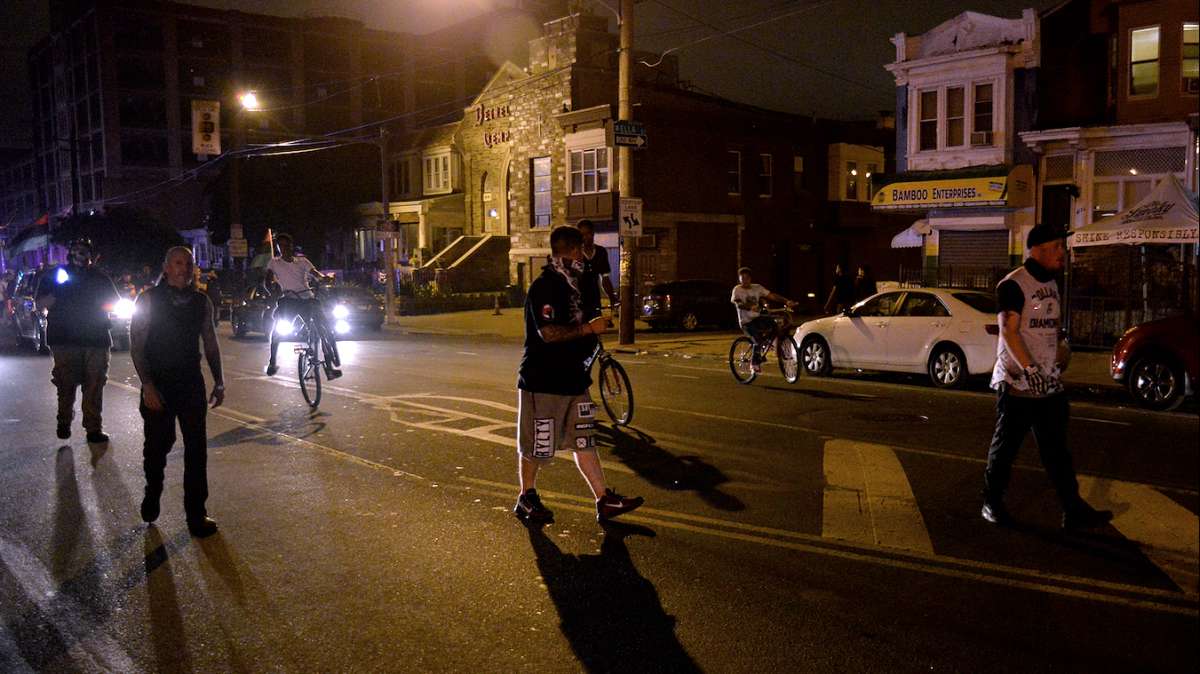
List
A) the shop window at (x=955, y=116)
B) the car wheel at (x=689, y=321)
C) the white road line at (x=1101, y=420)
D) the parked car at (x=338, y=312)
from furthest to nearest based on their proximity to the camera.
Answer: the car wheel at (x=689, y=321), the shop window at (x=955, y=116), the parked car at (x=338, y=312), the white road line at (x=1101, y=420)

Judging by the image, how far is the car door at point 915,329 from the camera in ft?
49.5

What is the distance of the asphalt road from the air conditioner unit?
59.6 feet

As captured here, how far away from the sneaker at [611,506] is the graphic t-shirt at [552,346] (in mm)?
787

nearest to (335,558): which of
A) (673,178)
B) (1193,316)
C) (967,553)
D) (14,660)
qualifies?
(14,660)

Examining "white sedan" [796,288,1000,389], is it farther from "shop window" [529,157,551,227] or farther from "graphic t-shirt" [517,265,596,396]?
"shop window" [529,157,551,227]

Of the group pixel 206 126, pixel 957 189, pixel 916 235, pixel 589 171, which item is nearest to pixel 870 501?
pixel 957 189

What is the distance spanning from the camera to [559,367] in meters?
6.74

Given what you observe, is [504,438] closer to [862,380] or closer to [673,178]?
[862,380]

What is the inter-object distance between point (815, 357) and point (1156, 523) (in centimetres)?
1001

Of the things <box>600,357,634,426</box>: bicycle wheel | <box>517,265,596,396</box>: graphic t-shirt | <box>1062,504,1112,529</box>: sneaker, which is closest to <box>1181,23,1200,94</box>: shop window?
<box>600,357,634,426</box>: bicycle wheel

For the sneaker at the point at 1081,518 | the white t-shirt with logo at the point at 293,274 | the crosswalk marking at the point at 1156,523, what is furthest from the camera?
the white t-shirt with logo at the point at 293,274

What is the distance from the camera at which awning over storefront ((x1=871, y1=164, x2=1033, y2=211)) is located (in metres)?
26.2

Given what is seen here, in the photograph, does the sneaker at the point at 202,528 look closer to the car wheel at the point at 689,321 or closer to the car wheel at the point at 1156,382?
the car wheel at the point at 1156,382

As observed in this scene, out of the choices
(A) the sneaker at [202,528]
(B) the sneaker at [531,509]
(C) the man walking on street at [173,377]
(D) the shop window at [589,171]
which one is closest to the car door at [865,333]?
(B) the sneaker at [531,509]
